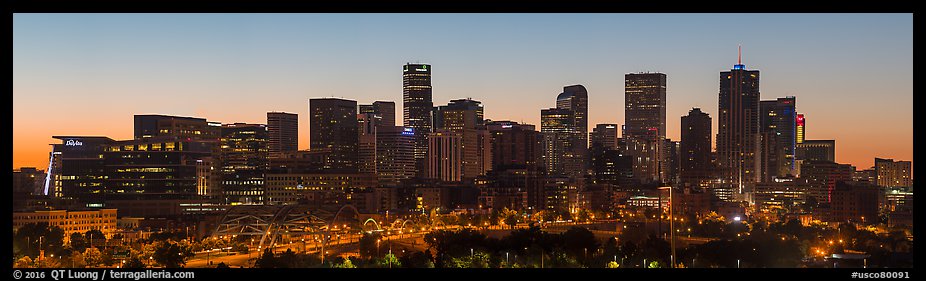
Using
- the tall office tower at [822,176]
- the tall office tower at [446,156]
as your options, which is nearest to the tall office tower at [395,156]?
the tall office tower at [446,156]

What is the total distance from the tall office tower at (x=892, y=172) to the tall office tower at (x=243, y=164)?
45856mm

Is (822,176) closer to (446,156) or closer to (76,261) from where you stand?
(446,156)

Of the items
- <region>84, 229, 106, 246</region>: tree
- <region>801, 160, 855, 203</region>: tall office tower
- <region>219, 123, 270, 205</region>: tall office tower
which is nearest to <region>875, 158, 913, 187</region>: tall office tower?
<region>801, 160, 855, 203</region>: tall office tower

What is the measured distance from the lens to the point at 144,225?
172 ft

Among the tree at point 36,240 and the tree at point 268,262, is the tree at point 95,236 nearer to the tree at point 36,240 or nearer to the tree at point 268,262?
the tree at point 36,240

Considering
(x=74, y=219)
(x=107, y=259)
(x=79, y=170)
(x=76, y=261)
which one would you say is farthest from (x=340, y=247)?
(x=79, y=170)

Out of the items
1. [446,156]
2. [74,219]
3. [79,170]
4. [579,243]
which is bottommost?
[74,219]

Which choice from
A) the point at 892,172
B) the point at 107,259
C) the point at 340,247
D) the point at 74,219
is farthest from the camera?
the point at 892,172

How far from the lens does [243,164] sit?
82.4 metres

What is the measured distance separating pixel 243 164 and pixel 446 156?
2254 cm

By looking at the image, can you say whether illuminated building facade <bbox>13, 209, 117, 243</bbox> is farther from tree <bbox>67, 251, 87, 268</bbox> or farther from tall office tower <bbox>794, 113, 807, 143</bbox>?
tall office tower <bbox>794, 113, 807, 143</bbox>

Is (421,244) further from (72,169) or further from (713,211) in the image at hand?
(713,211)

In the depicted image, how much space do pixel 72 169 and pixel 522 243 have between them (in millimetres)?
43834
